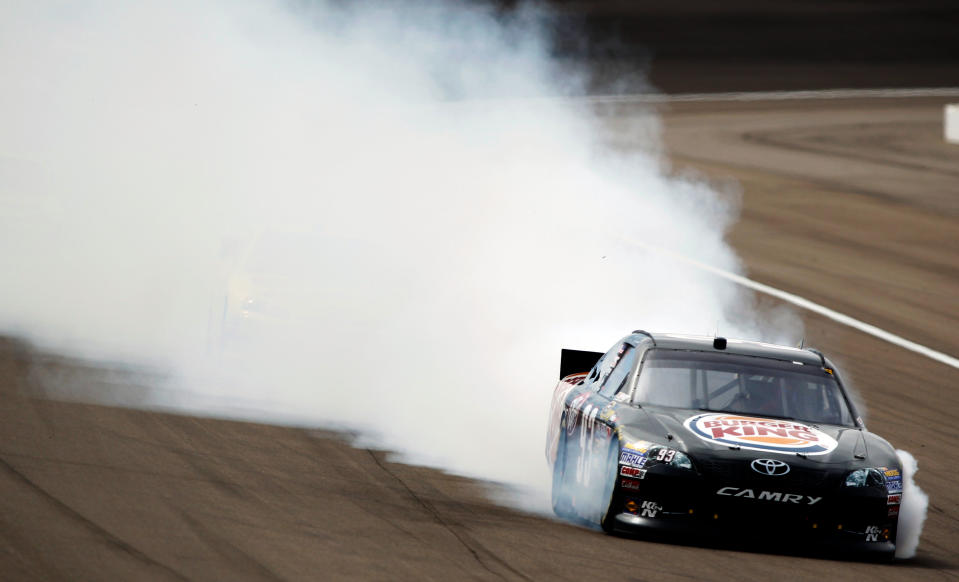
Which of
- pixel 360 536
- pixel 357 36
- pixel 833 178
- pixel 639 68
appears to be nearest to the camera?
pixel 360 536

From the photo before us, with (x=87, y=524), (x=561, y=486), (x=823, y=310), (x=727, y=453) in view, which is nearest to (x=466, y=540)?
(x=727, y=453)

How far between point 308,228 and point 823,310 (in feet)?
22.3

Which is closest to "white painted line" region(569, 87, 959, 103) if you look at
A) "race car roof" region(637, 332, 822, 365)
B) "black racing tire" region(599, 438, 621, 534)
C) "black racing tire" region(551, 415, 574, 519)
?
"race car roof" region(637, 332, 822, 365)

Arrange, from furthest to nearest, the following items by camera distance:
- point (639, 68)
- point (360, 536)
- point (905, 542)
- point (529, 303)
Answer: point (639, 68) < point (529, 303) < point (905, 542) < point (360, 536)

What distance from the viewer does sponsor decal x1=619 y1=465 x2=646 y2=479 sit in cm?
856

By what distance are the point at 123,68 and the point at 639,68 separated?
91.7 feet

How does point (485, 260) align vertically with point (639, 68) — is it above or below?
below

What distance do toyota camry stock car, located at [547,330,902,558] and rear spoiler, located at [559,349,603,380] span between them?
54.6 inches

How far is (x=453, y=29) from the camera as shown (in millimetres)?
30391

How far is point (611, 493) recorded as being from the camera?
28.5 feet

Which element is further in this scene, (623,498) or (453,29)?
(453,29)

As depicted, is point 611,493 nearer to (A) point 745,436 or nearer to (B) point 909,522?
(A) point 745,436

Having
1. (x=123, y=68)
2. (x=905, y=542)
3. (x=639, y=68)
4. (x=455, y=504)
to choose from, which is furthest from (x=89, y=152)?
(x=639, y=68)

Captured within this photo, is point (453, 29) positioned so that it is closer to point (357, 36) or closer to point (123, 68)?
point (357, 36)
